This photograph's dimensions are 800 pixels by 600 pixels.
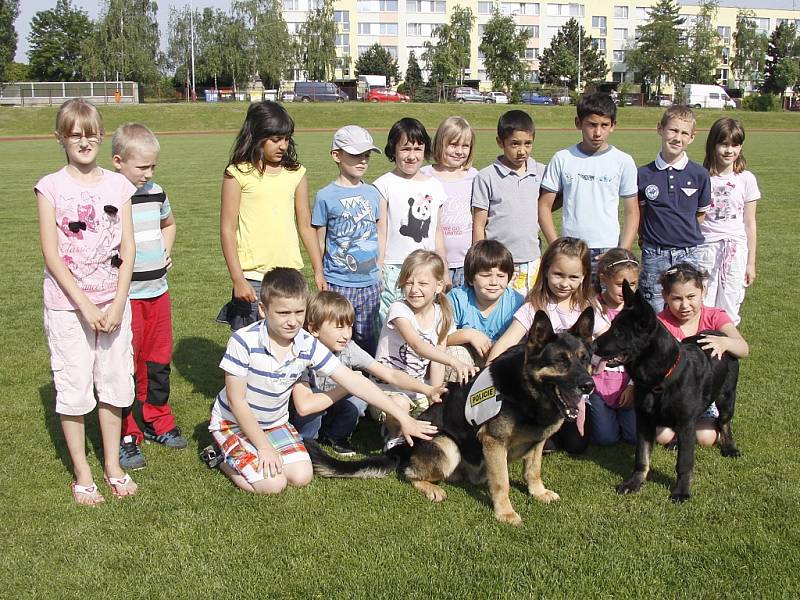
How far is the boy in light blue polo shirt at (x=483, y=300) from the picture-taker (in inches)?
201

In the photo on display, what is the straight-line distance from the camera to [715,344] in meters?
4.59

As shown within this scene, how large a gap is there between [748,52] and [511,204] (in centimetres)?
10612

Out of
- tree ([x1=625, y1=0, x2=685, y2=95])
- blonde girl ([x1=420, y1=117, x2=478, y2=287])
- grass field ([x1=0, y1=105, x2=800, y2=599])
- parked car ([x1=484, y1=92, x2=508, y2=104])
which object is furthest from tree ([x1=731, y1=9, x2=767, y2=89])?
grass field ([x1=0, y1=105, x2=800, y2=599])

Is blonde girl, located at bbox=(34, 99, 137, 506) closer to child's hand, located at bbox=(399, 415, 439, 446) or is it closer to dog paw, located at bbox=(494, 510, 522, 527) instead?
child's hand, located at bbox=(399, 415, 439, 446)

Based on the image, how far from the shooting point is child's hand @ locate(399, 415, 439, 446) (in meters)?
4.30

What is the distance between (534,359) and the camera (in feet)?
12.6

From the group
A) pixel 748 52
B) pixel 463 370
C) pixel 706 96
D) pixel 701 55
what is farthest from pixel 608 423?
pixel 748 52

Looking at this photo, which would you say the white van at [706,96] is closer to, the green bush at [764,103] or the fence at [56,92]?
the green bush at [764,103]

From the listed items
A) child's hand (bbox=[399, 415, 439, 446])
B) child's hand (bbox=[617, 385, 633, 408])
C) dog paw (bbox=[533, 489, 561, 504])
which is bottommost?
dog paw (bbox=[533, 489, 561, 504])

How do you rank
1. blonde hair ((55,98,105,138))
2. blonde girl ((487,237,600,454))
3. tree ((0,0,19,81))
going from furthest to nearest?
tree ((0,0,19,81))
blonde girl ((487,237,600,454))
blonde hair ((55,98,105,138))

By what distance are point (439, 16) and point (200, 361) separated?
106494 mm

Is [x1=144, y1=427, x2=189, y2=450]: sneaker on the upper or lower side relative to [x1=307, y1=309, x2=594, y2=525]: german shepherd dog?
lower

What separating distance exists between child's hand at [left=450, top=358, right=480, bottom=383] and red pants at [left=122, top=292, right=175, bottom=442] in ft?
6.82

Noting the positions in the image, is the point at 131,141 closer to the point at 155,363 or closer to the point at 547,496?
the point at 155,363
